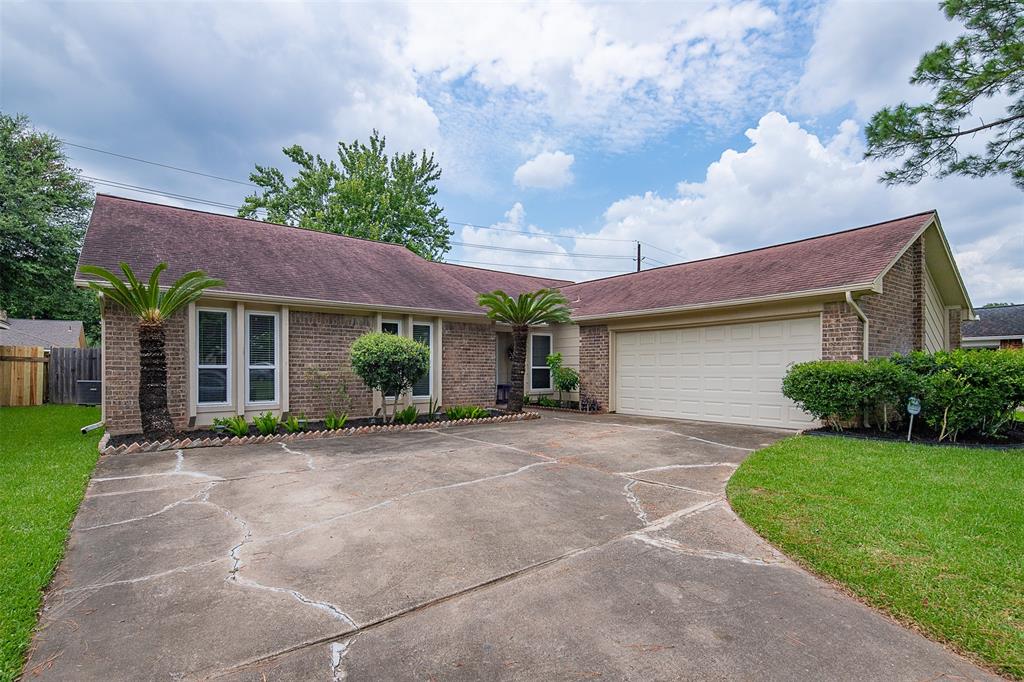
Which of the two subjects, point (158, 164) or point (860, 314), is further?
point (158, 164)

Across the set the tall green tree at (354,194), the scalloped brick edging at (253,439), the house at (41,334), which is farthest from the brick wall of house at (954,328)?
the house at (41,334)

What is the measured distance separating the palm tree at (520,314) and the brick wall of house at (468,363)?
1191mm

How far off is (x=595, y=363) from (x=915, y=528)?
972cm

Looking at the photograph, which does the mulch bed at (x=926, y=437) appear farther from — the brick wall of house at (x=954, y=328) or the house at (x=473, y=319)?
the brick wall of house at (x=954, y=328)

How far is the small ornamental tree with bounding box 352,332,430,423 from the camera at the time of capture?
9367 millimetres

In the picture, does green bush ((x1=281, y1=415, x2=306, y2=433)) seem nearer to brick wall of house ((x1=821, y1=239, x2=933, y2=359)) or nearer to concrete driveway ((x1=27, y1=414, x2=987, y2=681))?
concrete driveway ((x1=27, y1=414, x2=987, y2=681))

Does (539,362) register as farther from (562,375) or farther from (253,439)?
(253,439)

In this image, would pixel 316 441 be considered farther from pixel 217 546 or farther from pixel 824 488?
pixel 824 488

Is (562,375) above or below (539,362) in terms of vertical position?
below

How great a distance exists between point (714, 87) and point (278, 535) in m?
12.1

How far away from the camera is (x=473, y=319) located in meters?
12.8

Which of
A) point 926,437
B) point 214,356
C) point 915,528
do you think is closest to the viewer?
point 915,528

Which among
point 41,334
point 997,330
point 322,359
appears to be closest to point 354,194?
point 41,334

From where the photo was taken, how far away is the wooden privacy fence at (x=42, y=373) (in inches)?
547
